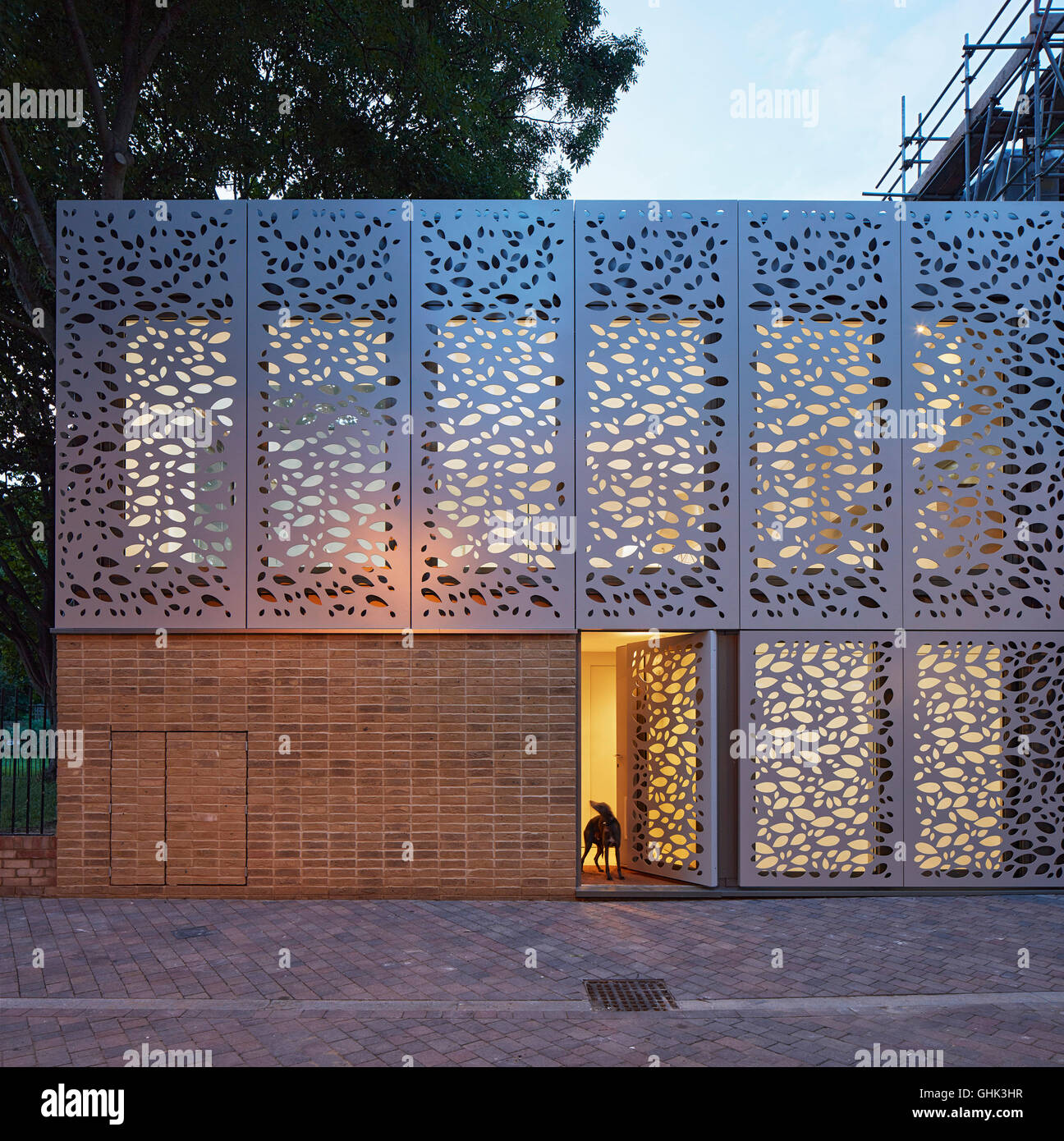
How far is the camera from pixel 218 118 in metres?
14.3

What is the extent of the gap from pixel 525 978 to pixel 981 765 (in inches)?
237

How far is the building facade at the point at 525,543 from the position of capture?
920 cm

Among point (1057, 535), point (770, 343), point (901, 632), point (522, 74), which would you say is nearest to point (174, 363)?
point (770, 343)

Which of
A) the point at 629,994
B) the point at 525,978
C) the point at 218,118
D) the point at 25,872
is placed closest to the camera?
the point at 629,994

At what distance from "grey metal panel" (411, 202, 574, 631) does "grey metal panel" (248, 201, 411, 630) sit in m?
0.27

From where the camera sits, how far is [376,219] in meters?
9.49

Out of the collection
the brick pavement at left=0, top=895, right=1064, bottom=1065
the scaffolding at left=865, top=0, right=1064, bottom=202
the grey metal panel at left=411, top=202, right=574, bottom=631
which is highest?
the scaffolding at left=865, top=0, right=1064, bottom=202

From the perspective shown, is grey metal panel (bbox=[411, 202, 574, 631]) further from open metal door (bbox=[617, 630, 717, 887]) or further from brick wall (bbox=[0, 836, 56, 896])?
brick wall (bbox=[0, 836, 56, 896])

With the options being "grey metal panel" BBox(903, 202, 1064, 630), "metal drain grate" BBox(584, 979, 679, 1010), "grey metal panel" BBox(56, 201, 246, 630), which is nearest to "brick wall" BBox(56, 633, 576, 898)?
"grey metal panel" BBox(56, 201, 246, 630)

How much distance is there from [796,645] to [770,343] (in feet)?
11.7

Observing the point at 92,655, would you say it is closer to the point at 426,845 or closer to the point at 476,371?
the point at 426,845

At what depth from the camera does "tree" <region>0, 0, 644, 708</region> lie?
11336 millimetres

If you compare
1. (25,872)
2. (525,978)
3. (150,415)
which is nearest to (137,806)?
(25,872)

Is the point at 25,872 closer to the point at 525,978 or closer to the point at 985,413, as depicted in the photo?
the point at 525,978
